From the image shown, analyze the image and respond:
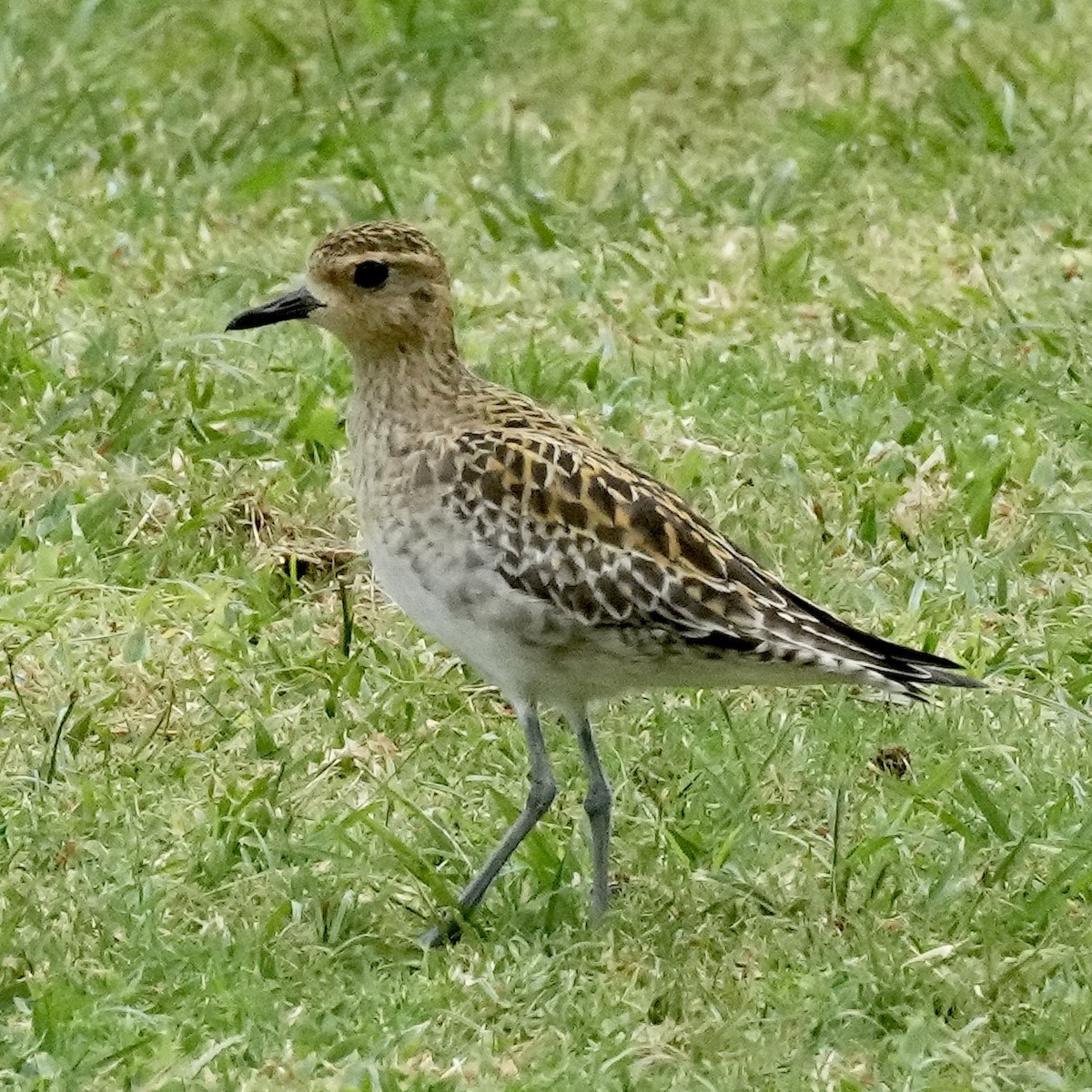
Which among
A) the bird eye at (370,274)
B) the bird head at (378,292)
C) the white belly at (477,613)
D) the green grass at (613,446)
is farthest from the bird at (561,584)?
the green grass at (613,446)

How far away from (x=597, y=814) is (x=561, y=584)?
619 mm

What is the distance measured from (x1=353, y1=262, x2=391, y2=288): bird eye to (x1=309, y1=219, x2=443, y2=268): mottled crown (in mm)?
38

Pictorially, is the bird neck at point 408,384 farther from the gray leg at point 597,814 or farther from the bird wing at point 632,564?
the gray leg at point 597,814

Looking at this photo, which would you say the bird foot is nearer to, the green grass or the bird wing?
the green grass

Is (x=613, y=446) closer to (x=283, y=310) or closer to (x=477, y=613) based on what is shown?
(x=283, y=310)

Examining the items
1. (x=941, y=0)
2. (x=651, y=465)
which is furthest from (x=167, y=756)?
(x=941, y=0)

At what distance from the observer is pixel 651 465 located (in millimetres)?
8844

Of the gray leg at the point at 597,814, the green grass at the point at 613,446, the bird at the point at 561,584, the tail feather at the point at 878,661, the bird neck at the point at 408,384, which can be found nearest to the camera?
the green grass at the point at 613,446

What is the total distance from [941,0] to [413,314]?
6326 mm

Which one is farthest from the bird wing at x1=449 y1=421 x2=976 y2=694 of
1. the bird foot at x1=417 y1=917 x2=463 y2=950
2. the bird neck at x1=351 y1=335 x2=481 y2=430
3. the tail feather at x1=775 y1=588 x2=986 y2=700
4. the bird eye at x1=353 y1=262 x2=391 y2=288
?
the bird foot at x1=417 y1=917 x2=463 y2=950

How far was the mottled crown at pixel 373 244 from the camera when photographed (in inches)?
270

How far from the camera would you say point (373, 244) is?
22.5ft

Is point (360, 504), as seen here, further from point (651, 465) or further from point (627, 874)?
point (651, 465)

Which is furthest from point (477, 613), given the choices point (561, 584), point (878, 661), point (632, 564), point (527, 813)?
point (878, 661)
